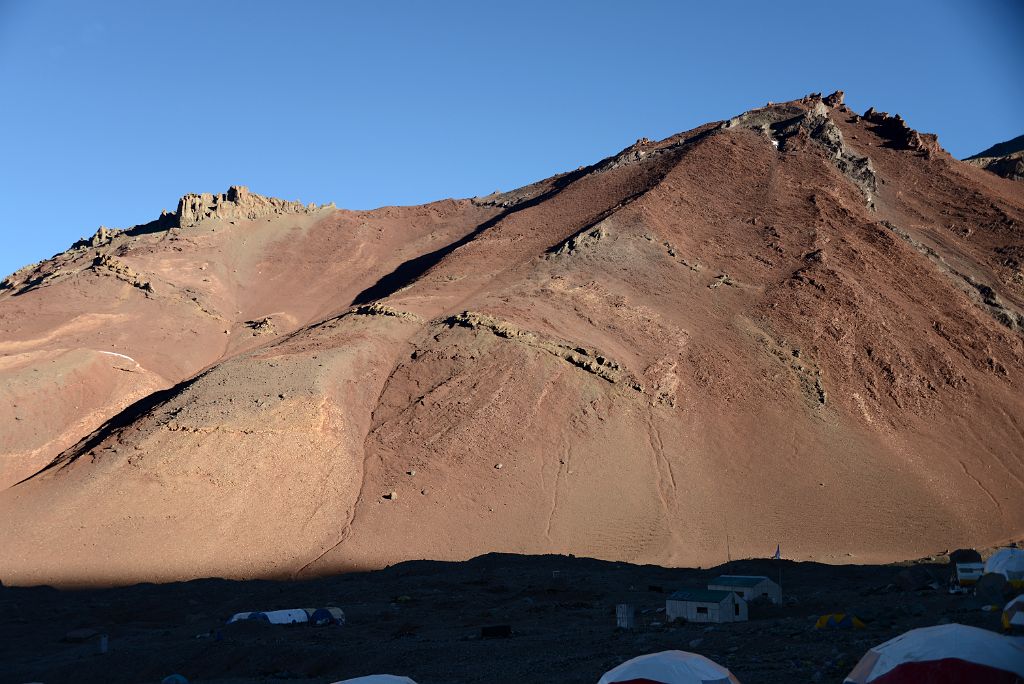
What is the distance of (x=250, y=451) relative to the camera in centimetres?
4584

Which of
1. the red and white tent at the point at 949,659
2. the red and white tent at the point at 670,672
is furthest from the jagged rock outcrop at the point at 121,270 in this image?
the red and white tent at the point at 949,659

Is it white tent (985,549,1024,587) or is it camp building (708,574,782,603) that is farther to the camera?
camp building (708,574,782,603)

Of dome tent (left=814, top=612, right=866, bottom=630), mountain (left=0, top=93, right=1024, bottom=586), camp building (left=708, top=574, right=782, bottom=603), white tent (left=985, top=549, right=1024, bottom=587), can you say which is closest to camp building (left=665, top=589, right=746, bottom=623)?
camp building (left=708, top=574, right=782, bottom=603)

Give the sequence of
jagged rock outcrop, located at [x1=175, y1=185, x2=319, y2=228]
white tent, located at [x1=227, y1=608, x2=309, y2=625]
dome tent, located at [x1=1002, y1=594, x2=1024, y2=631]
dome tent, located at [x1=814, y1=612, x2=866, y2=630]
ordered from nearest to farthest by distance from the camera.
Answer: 1. dome tent, located at [x1=1002, y1=594, x2=1024, y2=631]
2. dome tent, located at [x1=814, y1=612, x2=866, y2=630]
3. white tent, located at [x1=227, y1=608, x2=309, y2=625]
4. jagged rock outcrop, located at [x1=175, y1=185, x2=319, y2=228]

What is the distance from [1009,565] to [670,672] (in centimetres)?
1434

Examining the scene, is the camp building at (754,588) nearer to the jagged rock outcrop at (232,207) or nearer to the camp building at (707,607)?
the camp building at (707,607)

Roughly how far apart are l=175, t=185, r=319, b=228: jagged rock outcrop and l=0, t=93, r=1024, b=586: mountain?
956cm

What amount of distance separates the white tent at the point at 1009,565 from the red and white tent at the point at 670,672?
39.8 feet

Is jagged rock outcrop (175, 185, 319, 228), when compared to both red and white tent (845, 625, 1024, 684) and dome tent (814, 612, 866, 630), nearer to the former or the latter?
dome tent (814, 612, 866, 630)

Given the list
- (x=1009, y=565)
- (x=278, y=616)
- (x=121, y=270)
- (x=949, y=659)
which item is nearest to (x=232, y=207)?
(x=121, y=270)

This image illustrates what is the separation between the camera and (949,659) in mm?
14906

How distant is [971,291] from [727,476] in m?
25.7

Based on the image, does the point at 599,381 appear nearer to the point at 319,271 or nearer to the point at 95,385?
the point at 95,385

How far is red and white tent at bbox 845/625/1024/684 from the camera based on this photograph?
1471 centimetres
